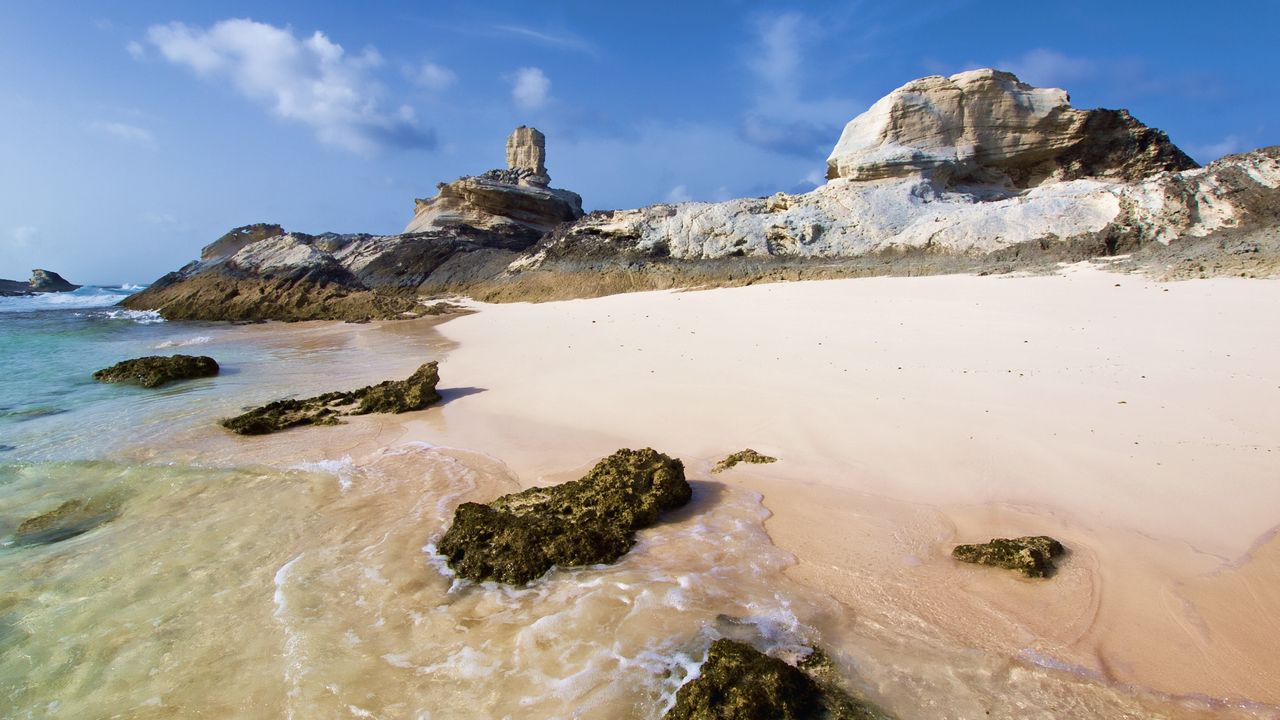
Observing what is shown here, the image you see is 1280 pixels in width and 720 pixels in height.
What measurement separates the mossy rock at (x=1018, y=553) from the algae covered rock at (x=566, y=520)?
54.2 inches

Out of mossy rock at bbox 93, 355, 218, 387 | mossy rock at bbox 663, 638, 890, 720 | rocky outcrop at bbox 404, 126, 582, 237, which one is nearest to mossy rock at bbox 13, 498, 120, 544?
mossy rock at bbox 663, 638, 890, 720

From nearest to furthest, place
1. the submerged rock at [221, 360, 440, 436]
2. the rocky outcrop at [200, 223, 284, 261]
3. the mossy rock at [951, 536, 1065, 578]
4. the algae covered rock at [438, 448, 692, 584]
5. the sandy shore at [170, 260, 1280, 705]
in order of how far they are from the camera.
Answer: the sandy shore at [170, 260, 1280, 705] → the mossy rock at [951, 536, 1065, 578] → the algae covered rock at [438, 448, 692, 584] → the submerged rock at [221, 360, 440, 436] → the rocky outcrop at [200, 223, 284, 261]

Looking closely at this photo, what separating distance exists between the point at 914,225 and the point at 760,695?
45.7 ft

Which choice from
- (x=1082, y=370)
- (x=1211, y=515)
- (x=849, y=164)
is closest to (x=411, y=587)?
(x=1211, y=515)

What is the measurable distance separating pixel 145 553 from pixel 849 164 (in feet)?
54.1

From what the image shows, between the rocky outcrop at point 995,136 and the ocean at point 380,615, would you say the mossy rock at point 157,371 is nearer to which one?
the ocean at point 380,615

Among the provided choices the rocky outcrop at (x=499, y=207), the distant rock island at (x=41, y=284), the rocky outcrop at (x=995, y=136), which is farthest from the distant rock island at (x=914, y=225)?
the distant rock island at (x=41, y=284)

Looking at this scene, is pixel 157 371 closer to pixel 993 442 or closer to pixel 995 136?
pixel 993 442

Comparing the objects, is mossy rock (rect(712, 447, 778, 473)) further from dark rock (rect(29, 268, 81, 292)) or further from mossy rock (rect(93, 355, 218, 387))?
dark rock (rect(29, 268, 81, 292))

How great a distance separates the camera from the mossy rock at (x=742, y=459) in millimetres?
3568

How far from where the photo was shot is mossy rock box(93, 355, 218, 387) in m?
7.35

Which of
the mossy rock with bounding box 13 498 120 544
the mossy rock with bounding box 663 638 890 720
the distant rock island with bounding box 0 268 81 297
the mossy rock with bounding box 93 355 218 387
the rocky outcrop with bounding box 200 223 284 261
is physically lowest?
the mossy rock with bounding box 13 498 120 544

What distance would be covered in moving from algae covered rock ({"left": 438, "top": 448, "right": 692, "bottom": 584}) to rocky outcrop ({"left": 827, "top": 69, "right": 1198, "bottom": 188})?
1469 centimetres

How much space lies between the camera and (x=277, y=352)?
10523 mm
